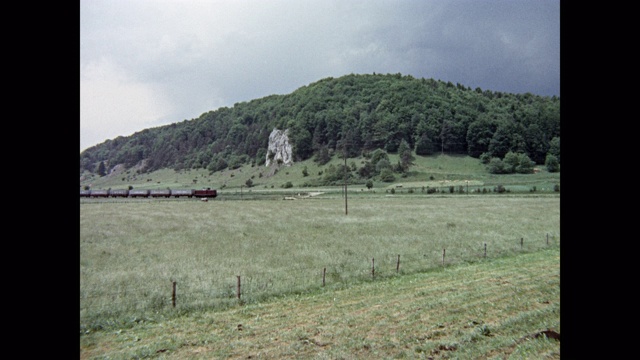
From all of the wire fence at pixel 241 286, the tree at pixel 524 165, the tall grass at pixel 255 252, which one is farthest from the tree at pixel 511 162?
the wire fence at pixel 241 286

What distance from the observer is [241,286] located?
1532 cm

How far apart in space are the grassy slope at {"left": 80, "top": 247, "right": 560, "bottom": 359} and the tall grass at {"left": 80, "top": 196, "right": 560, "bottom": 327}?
196cm

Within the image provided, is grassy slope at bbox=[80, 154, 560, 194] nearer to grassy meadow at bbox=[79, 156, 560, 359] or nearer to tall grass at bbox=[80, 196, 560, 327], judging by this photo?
tall grass at bbox=[80, 196, 560, 327]

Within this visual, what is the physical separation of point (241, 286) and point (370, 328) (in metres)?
7.51

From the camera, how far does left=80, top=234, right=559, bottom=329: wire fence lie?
12.7m

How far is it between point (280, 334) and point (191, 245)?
18827 millimetres

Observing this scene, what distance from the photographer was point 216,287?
15086 mm

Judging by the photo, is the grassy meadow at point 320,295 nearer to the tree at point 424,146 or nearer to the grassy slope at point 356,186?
the grassy slope at point 356,186

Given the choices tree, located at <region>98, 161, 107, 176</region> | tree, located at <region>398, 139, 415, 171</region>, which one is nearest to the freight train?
tree, located at <region>398, 139, 415, 171</region>
